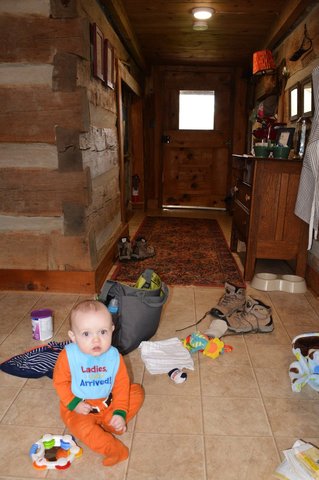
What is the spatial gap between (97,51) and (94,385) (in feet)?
7.67

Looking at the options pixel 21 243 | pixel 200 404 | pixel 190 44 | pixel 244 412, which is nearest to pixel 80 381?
pixel 200 404

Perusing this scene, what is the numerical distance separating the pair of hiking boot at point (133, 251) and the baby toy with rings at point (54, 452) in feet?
7.15

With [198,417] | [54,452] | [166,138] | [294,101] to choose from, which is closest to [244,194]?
[294,101]

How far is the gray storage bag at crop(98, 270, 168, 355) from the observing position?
1.92 m

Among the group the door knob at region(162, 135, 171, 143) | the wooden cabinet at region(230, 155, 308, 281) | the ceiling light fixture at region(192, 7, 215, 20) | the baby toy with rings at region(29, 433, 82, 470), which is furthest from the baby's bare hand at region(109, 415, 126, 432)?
the door knob at region(162, 135, 171, 143)

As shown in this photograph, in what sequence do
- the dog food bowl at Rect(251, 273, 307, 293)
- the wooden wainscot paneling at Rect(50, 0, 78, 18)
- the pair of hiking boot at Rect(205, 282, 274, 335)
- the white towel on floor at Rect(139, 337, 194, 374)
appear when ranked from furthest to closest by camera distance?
the dog food bowl at Rect(251, 273, 307, 293)
the wooden wainscot paneling at Rect(50, 0, 78, 18)
the pair of hiking boot at Rect(205, 282, 274, 335)
the white towel on floor at Rect(139, 337, 194, 374)

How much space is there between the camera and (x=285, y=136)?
3180 millimetres

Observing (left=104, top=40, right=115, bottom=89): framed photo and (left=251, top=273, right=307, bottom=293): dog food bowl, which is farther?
(left=104, top=40, right=115, bottom=89): framed photo

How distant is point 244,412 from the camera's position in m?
1.55

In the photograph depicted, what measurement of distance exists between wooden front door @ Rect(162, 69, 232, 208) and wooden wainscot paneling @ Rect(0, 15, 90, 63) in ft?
12.8

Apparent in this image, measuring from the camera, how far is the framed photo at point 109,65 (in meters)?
3.04

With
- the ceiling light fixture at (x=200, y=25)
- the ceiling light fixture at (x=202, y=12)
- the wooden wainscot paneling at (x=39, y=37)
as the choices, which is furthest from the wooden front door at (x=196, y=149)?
the wooden wainscot paneling at (x=39, y=37)

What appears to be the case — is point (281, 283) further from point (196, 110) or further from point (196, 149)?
point (196, 110)

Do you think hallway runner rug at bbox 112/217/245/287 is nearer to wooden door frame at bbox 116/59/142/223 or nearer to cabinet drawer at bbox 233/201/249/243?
cabinet drawer at bbox 233/201/249/243
